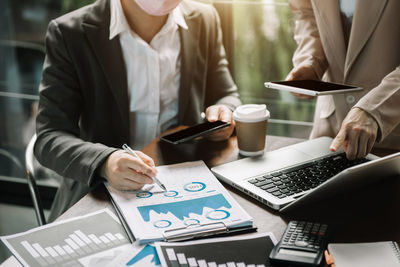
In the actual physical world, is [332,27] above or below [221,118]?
above

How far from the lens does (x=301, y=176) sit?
112 centimetres

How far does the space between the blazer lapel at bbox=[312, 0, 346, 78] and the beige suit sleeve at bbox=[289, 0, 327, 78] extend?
0.15ft

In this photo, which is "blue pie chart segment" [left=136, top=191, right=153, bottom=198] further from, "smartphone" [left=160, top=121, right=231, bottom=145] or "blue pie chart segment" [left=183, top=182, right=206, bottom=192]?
"smartphone" [left=160, top=121, right=231, bottom=145]

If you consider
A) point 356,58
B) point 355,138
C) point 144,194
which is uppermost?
point 356,58

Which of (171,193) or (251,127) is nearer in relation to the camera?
(171,193)

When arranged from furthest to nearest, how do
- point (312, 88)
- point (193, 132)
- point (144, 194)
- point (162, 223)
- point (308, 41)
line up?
point (308, 41)
point (193, 132)
point (312, 88)
point (144, 194)
point (162, 223)

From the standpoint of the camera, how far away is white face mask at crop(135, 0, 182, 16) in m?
1.41

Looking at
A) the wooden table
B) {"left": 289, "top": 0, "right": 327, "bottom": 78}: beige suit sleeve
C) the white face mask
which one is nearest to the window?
{"left": 289, "top": 0, "right": 327, "bottom": 78}: beige suit sleeve

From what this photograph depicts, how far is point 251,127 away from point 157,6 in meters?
0.48

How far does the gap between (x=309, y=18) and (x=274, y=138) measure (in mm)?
465

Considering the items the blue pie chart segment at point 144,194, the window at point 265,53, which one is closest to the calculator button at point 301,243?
the blue pie chart segment at point 144,194

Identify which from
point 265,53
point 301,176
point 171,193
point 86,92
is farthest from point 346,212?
point 265,53

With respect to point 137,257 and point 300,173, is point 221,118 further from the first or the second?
point 137,257

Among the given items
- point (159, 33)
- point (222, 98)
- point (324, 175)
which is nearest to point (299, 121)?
point (222, 98)
